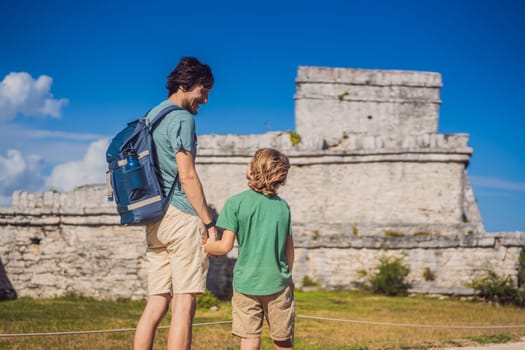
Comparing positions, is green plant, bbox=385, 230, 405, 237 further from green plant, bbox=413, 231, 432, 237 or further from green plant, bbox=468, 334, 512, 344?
green plant, bbox=468, 334, 512, 344

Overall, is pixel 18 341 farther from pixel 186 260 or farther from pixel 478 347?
pixel 478 347

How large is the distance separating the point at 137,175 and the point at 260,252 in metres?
1.10

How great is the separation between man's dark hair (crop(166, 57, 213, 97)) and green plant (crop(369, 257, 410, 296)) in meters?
12.3

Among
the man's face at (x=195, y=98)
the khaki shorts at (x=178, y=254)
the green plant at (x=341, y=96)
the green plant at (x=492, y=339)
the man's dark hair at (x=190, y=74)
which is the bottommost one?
the green plant at (x=492, y=339)

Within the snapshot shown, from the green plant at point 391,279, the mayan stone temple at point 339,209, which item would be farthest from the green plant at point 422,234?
the green plant at point 391,279

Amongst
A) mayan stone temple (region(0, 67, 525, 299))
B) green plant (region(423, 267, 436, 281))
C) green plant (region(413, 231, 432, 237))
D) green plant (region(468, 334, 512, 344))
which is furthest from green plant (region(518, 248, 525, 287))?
green plant (region(468, 334, 512, 344))

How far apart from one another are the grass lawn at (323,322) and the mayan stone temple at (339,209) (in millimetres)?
815

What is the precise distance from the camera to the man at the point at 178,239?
4.55 m

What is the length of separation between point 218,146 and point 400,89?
8085mm

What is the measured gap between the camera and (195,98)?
4.98 meters

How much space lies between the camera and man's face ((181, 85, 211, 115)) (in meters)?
4.95

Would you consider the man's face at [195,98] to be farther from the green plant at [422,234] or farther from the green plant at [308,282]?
the green plant at [422,234]

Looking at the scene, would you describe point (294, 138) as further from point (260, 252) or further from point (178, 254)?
point (260, 252)

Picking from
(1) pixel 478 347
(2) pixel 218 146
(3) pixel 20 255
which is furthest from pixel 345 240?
(1) pixel 478 347
